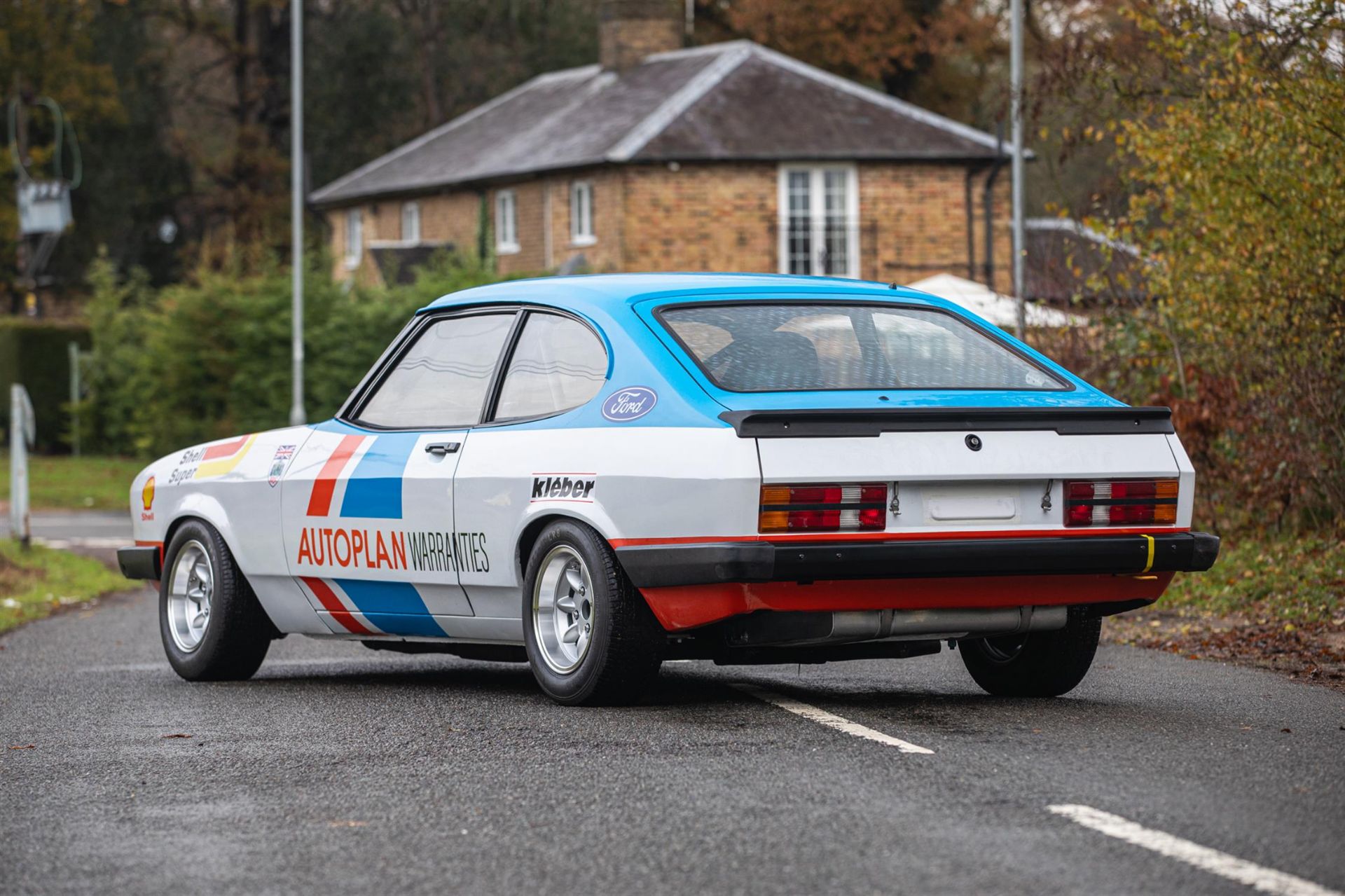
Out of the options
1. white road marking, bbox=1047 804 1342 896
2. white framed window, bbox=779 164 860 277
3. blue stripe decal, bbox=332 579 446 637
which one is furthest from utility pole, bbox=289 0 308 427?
white road marking, bbox=1047 804 1342 896

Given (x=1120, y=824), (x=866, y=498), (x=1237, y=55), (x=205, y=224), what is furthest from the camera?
(x=205, y=224)

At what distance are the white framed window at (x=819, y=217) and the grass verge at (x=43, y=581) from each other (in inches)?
918

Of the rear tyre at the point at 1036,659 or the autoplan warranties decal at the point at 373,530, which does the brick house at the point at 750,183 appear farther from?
the rear tyre at the point at 1036,659

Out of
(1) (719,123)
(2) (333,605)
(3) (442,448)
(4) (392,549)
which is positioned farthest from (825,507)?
(1) (719,123)

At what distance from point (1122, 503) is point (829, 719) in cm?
126

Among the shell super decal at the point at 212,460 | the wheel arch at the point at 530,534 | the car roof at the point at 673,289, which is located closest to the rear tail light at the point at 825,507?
the wheel arch at the point at 530,534

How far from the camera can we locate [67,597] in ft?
51.7

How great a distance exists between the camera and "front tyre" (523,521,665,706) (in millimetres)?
7453

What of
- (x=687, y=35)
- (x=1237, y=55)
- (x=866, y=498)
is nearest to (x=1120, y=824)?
(x=866, y=498)

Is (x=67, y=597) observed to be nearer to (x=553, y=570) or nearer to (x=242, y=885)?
(x=553, y=570)

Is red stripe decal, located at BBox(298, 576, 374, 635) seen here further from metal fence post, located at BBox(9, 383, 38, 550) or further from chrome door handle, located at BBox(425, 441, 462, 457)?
metal fence post, located at BBox(9, 383, 38, 550)

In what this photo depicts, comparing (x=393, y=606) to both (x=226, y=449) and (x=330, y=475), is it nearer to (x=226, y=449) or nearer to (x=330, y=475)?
(x=330, y=475)

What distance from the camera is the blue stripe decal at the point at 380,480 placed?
28.3ft

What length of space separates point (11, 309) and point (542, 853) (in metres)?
63.2
